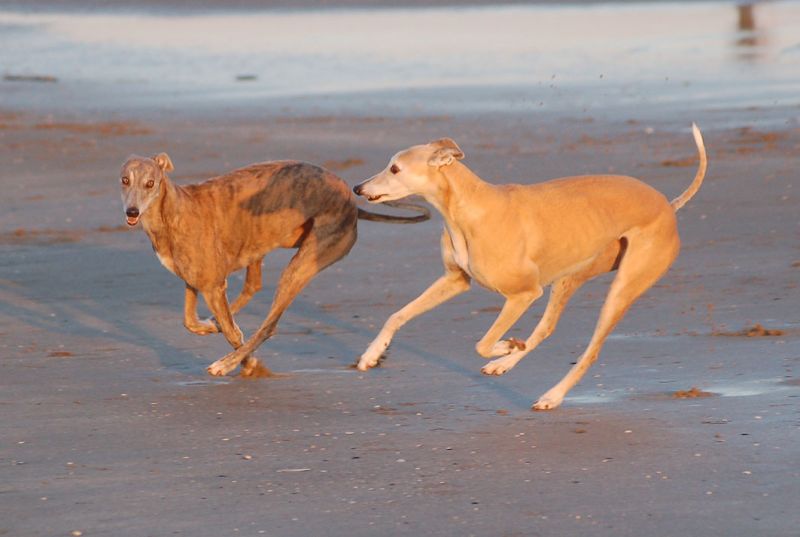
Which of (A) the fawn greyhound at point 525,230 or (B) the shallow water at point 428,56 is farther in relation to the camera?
(B) the shallow water at point 428,56

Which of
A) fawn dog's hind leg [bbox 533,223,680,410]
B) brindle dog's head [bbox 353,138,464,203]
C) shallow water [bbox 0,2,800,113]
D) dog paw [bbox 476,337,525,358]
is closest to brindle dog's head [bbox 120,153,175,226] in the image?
brindle dog's head [bbox 353,138,464,203]

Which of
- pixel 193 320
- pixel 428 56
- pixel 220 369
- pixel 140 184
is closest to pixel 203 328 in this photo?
pixel 193 320

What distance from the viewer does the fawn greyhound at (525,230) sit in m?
8.74

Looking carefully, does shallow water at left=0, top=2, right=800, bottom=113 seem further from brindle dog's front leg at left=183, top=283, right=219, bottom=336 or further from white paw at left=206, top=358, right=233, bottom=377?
white paw at left=206, top=358, right=233, bottom=377

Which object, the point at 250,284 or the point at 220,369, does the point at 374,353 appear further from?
the point at 250,284

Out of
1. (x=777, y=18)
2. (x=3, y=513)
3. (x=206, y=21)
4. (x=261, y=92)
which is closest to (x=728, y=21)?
(x=777, y=18)

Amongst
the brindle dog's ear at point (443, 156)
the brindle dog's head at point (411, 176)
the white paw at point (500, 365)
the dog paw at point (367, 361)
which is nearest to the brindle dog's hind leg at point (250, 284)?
the dog paw at point (367, 361)

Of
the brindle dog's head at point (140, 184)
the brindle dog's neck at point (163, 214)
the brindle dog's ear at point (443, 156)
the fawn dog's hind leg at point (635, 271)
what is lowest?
the fawn dog's hind leg at point (635, 271)

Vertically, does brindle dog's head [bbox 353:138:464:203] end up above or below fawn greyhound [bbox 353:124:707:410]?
above

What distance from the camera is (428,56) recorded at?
1131 inches

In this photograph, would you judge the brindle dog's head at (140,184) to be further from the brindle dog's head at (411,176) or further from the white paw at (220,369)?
the brindle dog's head at (411,176)

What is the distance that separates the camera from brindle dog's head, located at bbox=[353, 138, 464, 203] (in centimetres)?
887

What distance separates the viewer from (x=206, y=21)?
124 ft

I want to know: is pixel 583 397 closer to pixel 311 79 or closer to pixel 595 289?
pixel 595 289
